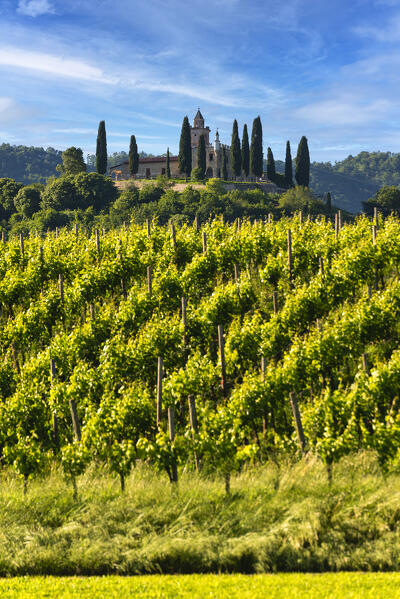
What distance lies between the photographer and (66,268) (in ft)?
59.6

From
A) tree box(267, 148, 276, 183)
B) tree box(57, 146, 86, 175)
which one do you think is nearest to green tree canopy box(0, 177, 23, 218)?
tree box(57, 146, 86, 175)

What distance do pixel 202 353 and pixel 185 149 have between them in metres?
63.3

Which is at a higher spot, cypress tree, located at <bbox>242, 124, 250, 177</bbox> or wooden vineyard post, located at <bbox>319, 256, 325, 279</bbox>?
cypress tree, located at <bbox>242, 124, 250, 177</bbox>

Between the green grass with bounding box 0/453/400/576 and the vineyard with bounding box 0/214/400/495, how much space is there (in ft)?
1.50

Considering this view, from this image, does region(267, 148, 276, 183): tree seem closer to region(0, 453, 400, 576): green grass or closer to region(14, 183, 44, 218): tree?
region(14, 183, 44, 218): tree

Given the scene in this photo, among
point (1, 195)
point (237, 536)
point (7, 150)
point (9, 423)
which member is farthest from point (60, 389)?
point (7, 150)

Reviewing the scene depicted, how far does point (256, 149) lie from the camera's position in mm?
73125

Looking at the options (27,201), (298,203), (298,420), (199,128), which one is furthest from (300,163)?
(298,420)

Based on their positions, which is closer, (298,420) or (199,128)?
(298,420)

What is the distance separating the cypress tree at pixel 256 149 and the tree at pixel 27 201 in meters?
29.8

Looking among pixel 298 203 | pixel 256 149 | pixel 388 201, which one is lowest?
pixel 298 203

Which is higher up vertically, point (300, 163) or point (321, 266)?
point (300, 163)

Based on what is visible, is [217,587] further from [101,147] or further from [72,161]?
[72,161]

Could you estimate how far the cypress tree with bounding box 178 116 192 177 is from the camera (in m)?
71.8
